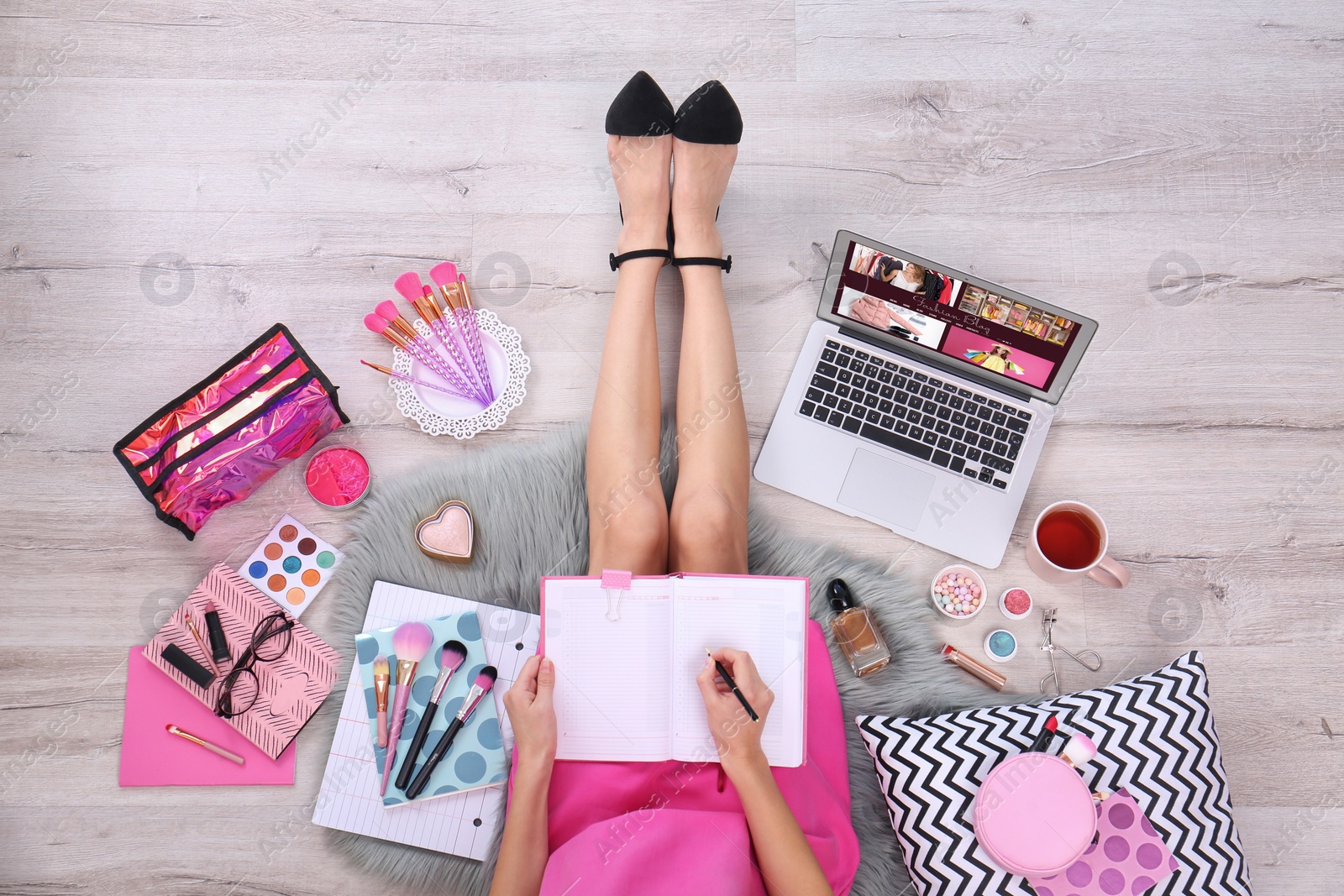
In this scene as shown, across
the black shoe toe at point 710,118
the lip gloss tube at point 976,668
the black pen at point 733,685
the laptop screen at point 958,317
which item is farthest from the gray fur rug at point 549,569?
the black shoe toe at point 710,118

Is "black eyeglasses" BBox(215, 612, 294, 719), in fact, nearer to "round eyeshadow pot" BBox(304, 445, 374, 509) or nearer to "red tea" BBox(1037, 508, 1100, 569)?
"round eyeshadow pot" BBox(304, 445, 374, 509)

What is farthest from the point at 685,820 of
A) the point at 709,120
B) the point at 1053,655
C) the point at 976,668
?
the point at 709,120

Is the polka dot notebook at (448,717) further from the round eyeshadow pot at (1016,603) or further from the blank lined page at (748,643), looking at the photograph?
the round eyeshadow pot at (1016,603)

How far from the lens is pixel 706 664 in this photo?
1047 mm

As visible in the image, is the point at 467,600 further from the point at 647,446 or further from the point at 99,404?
the point at 99,404

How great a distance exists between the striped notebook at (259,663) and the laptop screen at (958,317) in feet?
3.32

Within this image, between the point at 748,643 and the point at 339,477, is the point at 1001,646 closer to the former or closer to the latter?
the point at 748,643

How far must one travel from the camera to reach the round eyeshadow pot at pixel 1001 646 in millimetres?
1215

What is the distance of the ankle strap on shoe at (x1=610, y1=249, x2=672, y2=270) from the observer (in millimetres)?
1258

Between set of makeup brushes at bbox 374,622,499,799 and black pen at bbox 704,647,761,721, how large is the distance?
1.17 feet

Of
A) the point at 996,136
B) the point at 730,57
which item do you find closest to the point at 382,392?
the point at 730,57

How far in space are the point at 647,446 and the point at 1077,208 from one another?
0.87 m

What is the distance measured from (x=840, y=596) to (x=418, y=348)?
31.3 inches

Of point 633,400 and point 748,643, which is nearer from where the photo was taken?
point 748,643
